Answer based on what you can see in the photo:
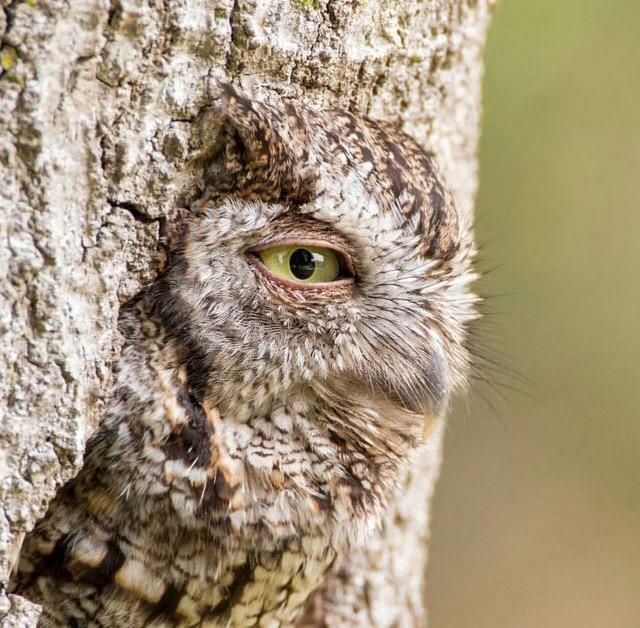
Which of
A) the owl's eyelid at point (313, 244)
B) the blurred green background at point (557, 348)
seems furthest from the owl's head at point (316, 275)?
the blurred green background at point (557, 348)

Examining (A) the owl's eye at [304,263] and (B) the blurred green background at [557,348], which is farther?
(B) the blurred green background at [557,348]

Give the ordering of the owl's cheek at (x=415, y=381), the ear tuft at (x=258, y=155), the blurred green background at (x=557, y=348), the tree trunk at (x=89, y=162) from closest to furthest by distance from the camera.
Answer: the tree trunk at (x=89, y=162) < the ear tuft at (x=258, y=155) < the owl's cheek at (x=415, y=381) < the blurred green background at (x=557, y=348)

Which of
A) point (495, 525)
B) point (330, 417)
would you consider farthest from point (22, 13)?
point (495, 525)

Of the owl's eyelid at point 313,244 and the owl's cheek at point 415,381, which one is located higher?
the owl's eyelid at point 313,244

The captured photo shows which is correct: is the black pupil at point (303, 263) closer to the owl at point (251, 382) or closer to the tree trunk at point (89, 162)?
the owl at point (251, 382)

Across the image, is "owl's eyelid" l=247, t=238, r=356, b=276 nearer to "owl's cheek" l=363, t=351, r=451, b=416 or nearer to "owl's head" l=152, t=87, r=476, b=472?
"owl's head" l=152, t=87, r=476, b=472

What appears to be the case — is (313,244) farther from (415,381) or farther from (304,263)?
(415,381)

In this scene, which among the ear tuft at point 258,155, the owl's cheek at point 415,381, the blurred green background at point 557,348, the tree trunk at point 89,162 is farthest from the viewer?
the blurred green background at point 557,348

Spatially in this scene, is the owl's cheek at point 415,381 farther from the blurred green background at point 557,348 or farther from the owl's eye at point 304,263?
the blurred green background at point 557,348
